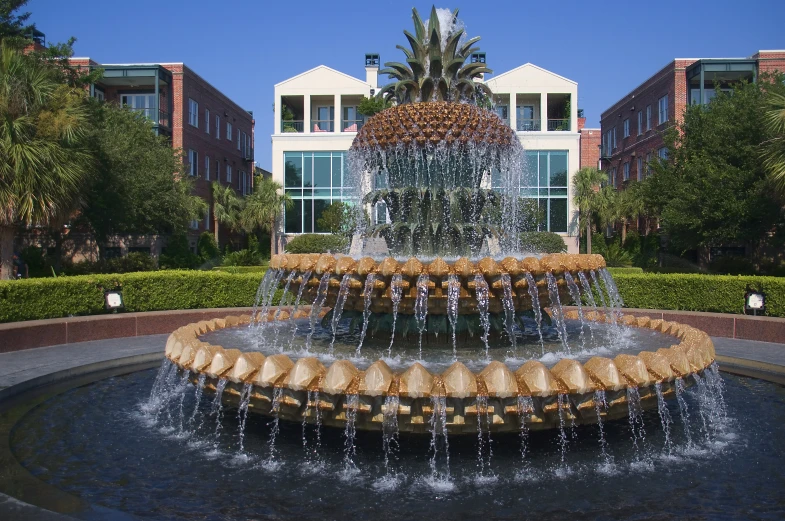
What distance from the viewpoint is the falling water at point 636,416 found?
538cm

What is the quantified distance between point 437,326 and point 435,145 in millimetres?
2265

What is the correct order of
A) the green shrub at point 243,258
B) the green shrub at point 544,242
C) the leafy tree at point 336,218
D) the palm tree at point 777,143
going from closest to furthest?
the palm tree at point 777,143 < the green shrub at point 544,242 < the leafy tree at point 336,218 < the green shrub at point 243,258

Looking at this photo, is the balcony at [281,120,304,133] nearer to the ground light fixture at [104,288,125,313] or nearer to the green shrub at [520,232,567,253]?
the green shrub at [520,232,567,253]

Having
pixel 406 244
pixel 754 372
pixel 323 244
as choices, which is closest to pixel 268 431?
pixel 406 244

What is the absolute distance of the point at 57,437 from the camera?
6.11m

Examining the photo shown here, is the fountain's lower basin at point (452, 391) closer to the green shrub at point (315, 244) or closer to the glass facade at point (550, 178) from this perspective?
the green shrub at point (315, 244)

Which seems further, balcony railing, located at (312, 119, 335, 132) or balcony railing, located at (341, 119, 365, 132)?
balcony railing, located at (312, 119, 335, 132)

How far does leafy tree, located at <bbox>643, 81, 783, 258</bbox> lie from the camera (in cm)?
2422

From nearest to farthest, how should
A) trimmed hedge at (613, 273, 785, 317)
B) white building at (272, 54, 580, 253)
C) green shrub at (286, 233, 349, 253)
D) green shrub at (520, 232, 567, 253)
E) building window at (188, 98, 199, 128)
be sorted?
trimmed hedge at (613, 273, 785, 317) → green shrub at (520, 232, 567, 253) → green shrub at (286, 233, 349, 253) → white building at (272, 54, 580, 253) → building window at (188, 98, 199, 128)

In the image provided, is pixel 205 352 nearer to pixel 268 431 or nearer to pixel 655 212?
pixel 268 431

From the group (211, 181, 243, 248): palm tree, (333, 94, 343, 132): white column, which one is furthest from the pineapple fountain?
(211, 181, 243, 248): palm tree

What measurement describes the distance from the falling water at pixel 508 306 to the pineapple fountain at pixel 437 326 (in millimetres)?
17

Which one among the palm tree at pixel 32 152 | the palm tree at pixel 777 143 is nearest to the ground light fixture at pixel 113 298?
the palm tree at pixel 32 152

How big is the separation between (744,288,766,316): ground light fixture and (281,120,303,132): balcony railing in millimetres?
31734
